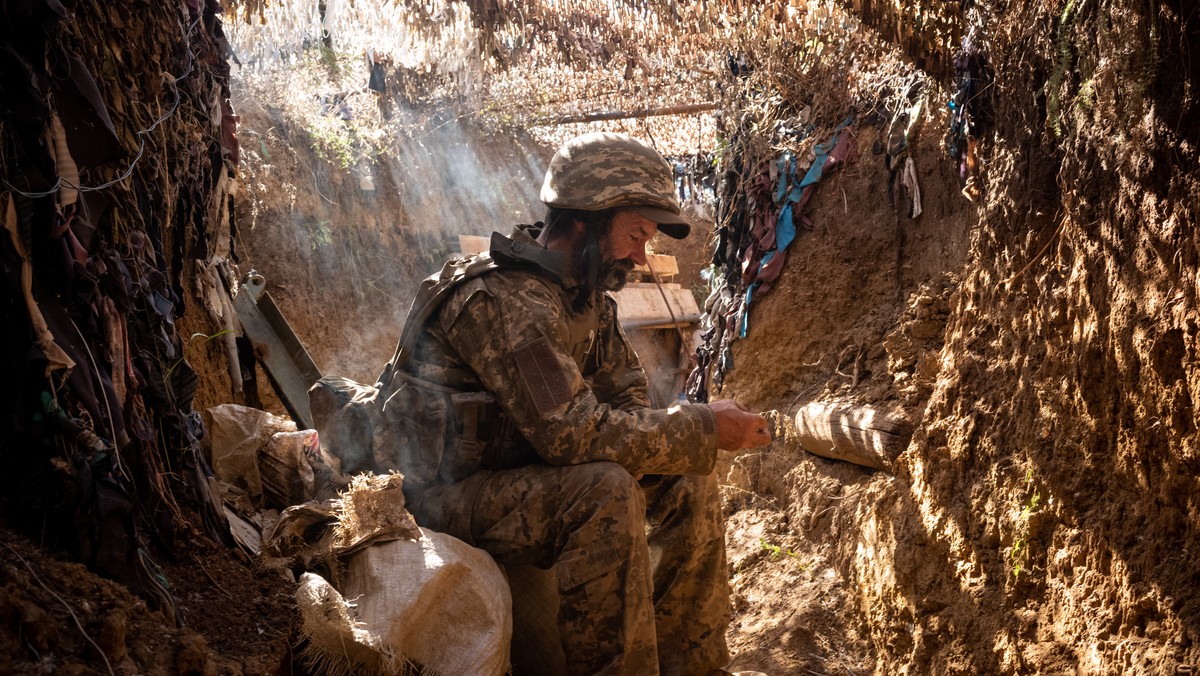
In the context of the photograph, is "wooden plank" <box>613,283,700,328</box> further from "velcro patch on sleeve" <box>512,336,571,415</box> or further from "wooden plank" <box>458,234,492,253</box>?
"velcro patch on sleeve" <box>512,336,571,415</box>

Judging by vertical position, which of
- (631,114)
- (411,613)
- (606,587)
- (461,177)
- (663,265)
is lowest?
(411,613)

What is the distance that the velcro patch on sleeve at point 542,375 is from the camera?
105 inches

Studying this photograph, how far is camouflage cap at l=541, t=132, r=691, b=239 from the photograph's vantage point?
→ 2.93 metres

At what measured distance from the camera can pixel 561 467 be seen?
8.90 feet

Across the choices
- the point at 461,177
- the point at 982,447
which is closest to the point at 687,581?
the point at 982,447

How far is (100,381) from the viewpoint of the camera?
5.98ft

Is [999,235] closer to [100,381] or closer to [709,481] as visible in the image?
[709,481]

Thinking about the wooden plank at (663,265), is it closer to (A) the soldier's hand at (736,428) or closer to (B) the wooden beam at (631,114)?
(B) the wooden beam at (631,114)

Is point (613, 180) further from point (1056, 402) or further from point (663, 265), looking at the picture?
point (663, 265)

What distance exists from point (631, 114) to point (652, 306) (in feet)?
7.07

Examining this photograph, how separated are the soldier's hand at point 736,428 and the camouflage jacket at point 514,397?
43 mm

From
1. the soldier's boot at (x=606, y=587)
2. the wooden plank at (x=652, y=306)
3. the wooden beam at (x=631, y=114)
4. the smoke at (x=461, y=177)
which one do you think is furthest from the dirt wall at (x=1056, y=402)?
the smoke at (x=461, y=177)

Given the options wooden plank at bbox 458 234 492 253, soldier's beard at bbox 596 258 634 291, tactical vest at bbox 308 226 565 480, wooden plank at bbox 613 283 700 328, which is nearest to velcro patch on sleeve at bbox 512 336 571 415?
tactical vest at bbox 308 226 565 480

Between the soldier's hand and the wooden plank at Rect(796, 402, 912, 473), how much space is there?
3.66 feet
